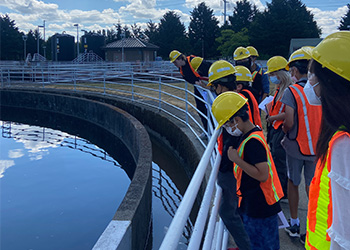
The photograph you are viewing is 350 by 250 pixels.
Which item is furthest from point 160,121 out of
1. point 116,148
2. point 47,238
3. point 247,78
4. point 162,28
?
point 162,28

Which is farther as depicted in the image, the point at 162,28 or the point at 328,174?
the point at 162,28

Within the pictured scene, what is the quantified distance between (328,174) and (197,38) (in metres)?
65.4

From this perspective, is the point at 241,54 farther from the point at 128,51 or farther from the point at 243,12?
the point at 243,12

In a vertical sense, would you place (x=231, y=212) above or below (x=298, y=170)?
below

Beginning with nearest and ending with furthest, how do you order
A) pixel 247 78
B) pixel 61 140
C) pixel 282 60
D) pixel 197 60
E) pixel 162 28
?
pixel 282 60, pixel 247 78, pixel 197 60, pixel 61 140, pixel 162 28

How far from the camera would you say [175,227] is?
113cm

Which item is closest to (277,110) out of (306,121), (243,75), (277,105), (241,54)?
(277,105)

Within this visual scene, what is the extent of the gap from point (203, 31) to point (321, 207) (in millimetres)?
65254

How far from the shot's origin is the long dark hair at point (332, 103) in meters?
1.07

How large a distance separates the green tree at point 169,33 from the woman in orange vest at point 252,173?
61963 mm

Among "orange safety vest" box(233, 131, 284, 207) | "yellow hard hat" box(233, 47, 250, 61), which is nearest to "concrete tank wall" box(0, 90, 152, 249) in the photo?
"orange safety vest" box(233, 131, 284, 207)

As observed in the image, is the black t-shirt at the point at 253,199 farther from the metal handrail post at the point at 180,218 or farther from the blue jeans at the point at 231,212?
the metal handrail post at the point at 180,218

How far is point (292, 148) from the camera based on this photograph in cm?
312

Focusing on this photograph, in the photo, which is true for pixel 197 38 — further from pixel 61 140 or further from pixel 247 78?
pixel 247 78
